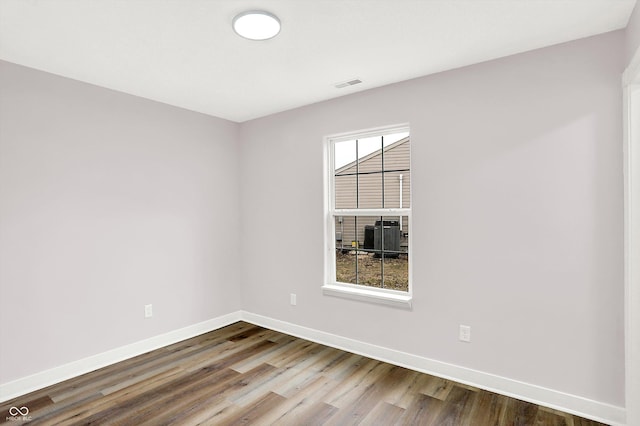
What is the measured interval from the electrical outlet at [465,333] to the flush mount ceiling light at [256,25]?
8.37 ft

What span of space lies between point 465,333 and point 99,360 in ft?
10.4

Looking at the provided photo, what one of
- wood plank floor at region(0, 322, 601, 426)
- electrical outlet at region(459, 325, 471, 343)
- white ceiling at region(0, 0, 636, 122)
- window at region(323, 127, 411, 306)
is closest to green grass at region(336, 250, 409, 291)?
window at region(323, 127, 411, 306)

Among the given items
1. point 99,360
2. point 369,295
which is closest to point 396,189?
point 369,295

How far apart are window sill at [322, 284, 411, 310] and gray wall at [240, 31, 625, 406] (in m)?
0.07

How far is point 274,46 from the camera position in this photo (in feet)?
7.67

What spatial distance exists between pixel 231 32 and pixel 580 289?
9.29ft

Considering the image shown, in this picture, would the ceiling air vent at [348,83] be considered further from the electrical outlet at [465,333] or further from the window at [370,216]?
the electrical outlet at [465,333]

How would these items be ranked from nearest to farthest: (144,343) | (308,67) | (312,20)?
1. (312,20)
2. (308,67)
3. (144,343)

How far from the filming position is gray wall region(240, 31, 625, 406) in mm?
2193

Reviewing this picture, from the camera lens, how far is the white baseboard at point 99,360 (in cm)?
257

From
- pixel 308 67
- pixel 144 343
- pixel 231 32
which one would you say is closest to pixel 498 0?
pixel 308 67

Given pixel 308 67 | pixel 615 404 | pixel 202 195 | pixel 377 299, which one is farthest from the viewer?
pixel 202 195

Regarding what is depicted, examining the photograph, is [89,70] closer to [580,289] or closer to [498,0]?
[498,0]

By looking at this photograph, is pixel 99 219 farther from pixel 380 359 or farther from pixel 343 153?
pixel 380 359
